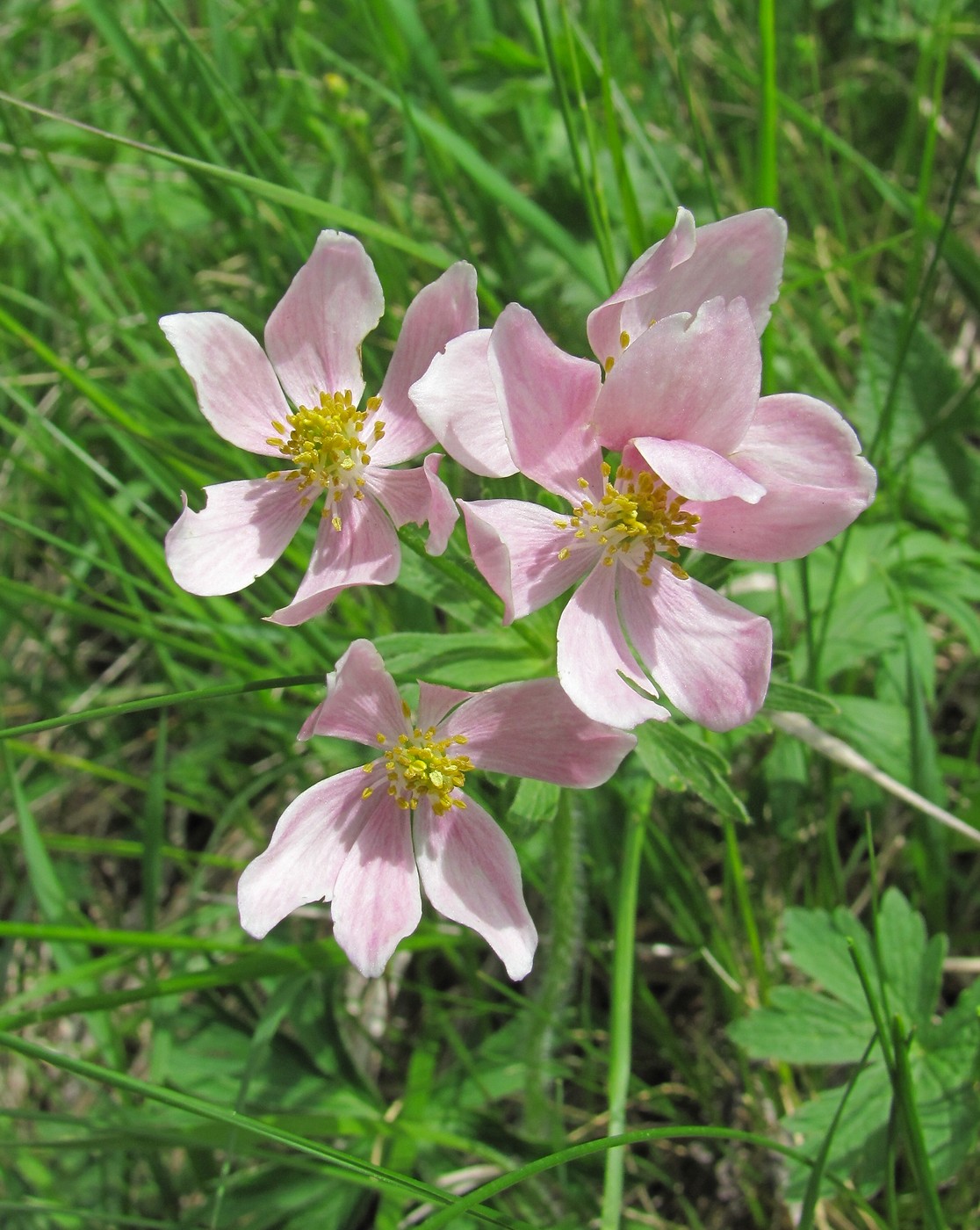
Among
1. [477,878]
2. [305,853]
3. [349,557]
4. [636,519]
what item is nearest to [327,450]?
[349,557]

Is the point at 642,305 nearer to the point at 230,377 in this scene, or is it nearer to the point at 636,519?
the point at 636,519

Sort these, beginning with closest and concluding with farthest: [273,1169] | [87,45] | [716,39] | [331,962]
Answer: [331,962] → [273,1169] → [716,39] → [87,45]

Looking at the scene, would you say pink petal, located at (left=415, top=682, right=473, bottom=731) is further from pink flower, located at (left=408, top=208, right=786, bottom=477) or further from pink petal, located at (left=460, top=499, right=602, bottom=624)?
pink flower, located at (left=408, top=208, right=786, bottom=477)

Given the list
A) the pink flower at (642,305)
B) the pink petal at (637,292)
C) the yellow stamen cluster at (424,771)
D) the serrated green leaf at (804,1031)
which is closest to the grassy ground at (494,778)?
the serrated green leaf at (804,1031)

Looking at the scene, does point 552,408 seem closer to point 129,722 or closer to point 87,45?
point 129,722

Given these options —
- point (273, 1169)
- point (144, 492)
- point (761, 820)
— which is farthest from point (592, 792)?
point (144, 492)

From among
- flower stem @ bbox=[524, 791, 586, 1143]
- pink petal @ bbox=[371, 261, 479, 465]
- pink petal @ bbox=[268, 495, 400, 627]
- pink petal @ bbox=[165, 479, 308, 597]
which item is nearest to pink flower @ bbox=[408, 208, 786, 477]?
pink petal @ bbox=[371, 261, 479, 465]
